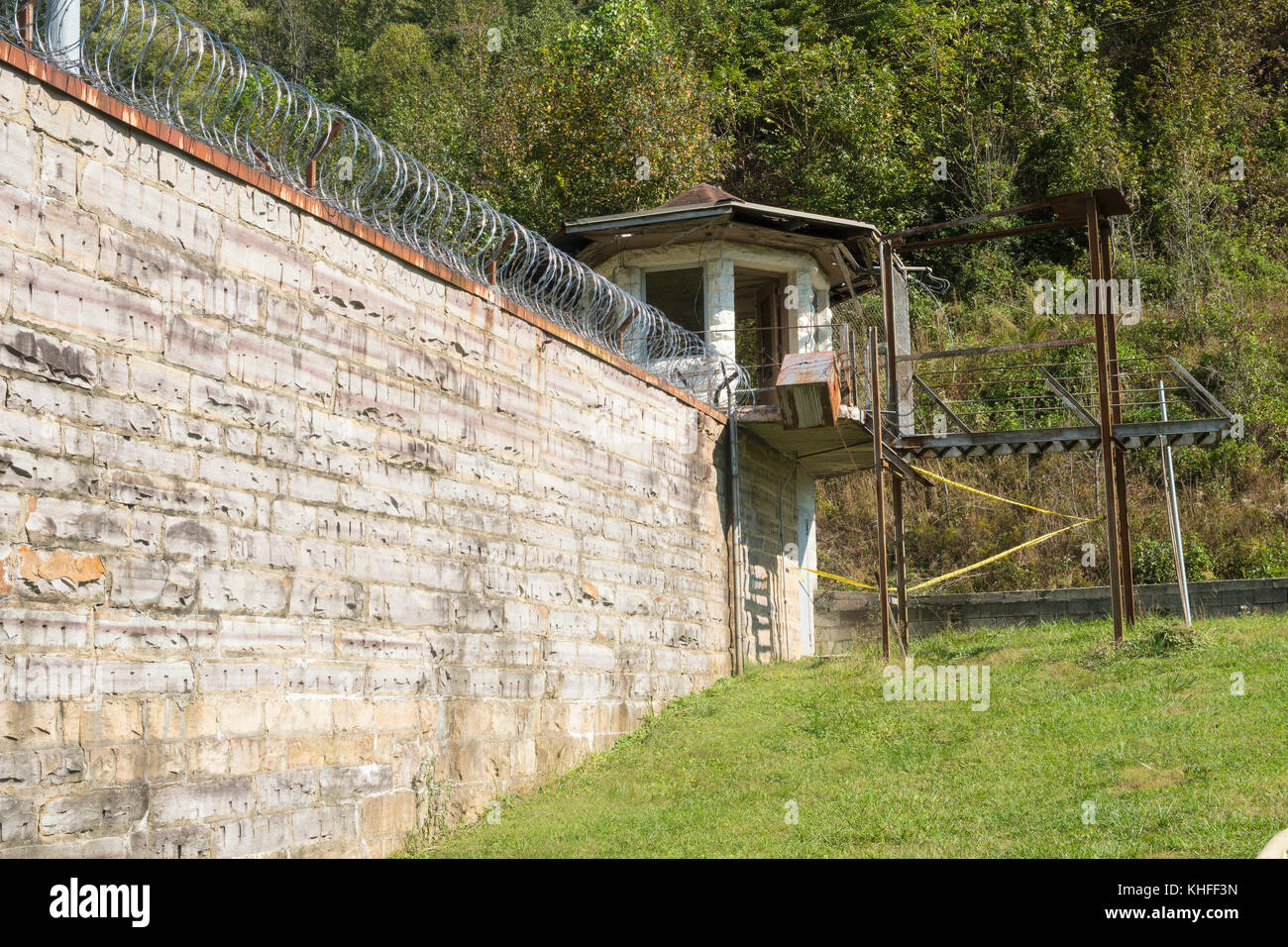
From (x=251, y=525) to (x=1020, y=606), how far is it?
12.5m

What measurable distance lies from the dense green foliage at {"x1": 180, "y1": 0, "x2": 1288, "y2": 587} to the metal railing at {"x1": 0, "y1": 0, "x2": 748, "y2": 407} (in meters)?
12.1

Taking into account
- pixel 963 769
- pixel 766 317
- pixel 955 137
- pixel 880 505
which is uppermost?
pixel 955 137

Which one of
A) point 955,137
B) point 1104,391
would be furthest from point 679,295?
point 955,137

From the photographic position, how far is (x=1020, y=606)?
16688 mm

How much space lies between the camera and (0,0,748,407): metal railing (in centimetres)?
588

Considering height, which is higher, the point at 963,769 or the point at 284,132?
the point at 284,132

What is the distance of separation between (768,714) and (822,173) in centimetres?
1731

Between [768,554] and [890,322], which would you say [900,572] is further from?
[890,322]

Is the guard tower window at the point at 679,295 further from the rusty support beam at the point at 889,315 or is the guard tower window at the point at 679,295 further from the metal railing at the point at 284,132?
the metal railing at the point at 284,132

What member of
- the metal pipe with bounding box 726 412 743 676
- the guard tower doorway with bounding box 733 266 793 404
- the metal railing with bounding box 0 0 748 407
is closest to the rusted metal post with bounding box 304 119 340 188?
the metal railing with bounding box 0 0 748 407

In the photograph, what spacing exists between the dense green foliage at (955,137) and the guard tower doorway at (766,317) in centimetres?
535

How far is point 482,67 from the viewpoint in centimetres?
2839

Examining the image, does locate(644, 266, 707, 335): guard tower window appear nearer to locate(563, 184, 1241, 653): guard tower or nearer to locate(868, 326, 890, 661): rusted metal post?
locate(563, 184, 1241, 653): guard tower
